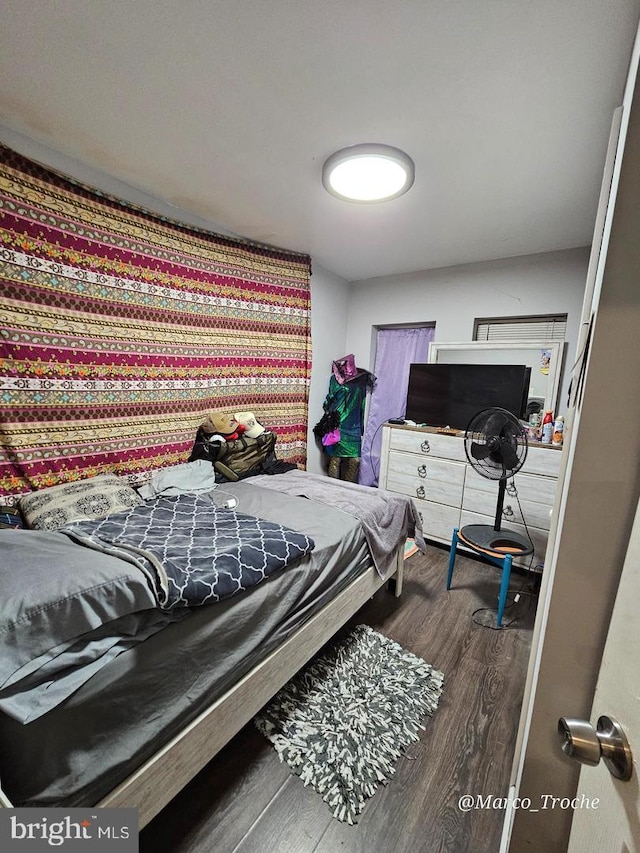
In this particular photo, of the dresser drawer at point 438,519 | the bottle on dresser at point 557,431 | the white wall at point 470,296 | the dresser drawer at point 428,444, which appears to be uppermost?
the white wall at point 470,296

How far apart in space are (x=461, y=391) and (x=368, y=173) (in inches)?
70.5

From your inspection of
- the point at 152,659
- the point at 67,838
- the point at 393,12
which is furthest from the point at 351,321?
the point at 67,838

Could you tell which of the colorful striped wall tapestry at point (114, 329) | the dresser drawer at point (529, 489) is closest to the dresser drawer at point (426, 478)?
the dresser drawer at point (529, 489)

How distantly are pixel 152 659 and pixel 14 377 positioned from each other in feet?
5.03

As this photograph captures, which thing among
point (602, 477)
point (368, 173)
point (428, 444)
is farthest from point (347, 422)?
point (602, 477)

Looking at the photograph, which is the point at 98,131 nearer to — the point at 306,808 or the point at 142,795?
the point at 142,795

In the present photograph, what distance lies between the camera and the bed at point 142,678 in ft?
2.35

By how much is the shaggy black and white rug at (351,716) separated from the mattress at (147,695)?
0.38 metres

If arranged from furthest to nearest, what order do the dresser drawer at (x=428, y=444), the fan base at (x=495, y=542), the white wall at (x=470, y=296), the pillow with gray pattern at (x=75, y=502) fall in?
the dresser drawer at (x=428, y=444)
the white wall at (x=470, y=296)
the fan base at (x=495, y=542)
the pillow with gray pattern at (x=75, y=502)

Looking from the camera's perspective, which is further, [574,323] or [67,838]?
[574,323]

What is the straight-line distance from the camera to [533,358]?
2.73 m

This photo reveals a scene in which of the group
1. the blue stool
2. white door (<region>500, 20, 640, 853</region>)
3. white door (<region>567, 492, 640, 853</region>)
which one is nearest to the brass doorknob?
Answer: white door (<region>567, 492, 640, 853</region>)

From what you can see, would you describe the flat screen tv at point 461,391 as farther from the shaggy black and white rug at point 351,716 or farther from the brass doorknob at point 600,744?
the brass doorknob at point 600,744

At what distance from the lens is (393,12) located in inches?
40.2
